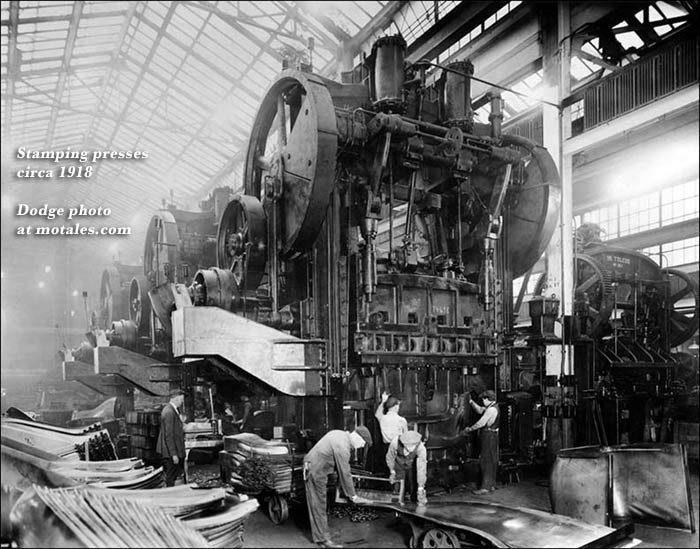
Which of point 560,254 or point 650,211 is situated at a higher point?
point 650,211

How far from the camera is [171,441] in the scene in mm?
5816

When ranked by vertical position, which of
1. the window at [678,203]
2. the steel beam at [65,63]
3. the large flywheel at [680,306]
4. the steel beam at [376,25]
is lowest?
the large flywheel at [680,306]

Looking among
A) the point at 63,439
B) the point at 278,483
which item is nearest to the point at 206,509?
the point at 278,483

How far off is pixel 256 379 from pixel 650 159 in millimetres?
5523

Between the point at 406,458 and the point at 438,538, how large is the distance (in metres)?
1.10

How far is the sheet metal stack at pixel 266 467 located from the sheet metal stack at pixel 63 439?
4.05 ft

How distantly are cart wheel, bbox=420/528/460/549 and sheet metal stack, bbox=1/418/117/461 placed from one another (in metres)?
2.92

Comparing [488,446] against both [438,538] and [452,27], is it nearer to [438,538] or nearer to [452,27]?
[438,538]

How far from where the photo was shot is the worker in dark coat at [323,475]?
14.6 feet

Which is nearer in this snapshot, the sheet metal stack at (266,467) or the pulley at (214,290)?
the sheet metal stack at (266,467)

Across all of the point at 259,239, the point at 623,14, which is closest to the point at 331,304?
the point at 259,239

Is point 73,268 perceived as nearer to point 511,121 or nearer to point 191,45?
point 191,45

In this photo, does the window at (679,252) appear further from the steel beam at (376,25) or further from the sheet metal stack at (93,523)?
the sheet metal stack at (93,523)

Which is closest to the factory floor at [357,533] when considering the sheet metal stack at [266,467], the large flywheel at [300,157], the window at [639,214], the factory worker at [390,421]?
the sheet metal stack at [266,467]
